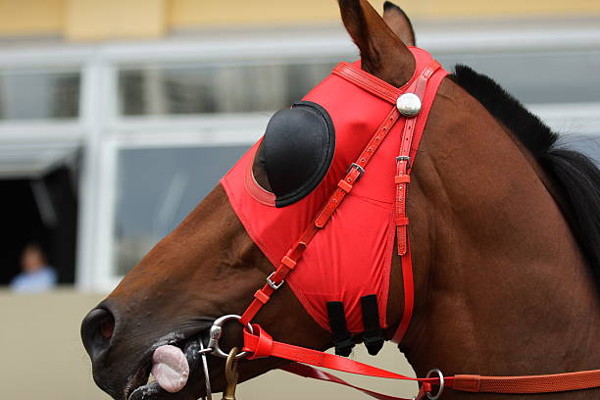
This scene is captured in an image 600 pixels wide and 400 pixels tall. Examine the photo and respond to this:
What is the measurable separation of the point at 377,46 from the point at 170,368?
79 cm

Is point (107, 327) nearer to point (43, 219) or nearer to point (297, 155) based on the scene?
point (297, 155)

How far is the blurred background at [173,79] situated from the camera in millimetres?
4145

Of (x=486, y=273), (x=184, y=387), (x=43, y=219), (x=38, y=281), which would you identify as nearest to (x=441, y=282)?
(x=486, y=273)

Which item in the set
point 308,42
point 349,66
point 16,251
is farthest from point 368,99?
point 16,251

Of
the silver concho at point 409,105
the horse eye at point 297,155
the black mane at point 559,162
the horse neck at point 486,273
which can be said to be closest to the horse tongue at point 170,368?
the horse eye at point 297,155

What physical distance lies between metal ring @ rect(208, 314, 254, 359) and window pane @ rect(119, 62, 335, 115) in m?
2.79

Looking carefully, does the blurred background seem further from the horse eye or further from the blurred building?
the horse eye

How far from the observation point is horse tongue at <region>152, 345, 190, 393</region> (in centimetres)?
154

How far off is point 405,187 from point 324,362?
0.41 meters

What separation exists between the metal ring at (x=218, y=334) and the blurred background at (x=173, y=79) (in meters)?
2.63

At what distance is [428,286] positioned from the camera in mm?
1608

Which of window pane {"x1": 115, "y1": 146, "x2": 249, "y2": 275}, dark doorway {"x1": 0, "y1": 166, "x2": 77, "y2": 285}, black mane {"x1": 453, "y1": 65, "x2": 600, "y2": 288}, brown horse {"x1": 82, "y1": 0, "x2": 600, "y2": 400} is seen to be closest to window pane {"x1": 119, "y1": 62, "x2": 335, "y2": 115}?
window pane {"x1": 115, "y1": 146, "x2": 249, "y2": 275}

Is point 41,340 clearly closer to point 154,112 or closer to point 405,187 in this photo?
point 154,112

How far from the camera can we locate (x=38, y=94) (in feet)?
14.6
